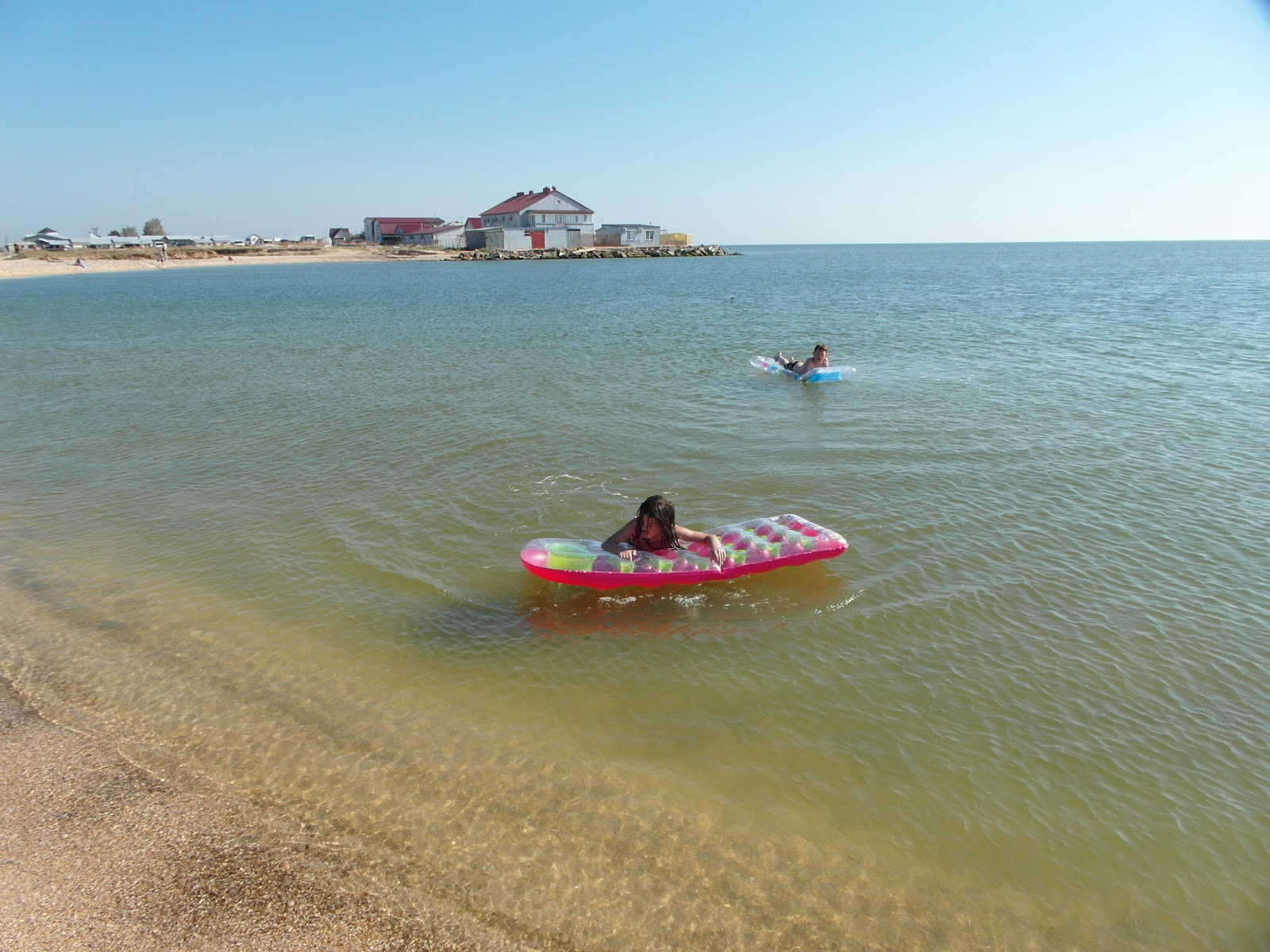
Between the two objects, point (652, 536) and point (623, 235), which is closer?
point (652, 536)

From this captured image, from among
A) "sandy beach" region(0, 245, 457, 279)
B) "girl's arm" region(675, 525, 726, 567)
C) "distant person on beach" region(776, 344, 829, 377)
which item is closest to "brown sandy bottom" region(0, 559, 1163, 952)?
"girl's arm" region(675, 525, 726, 567)

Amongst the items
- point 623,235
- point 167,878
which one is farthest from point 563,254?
point 167,878

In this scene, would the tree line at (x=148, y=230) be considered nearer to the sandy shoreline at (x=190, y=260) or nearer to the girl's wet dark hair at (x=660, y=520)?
the sandy shoreline at (x=190, y=260)

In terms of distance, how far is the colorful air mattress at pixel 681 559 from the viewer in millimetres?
9570

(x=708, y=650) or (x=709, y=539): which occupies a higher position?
(x=709, y=539)

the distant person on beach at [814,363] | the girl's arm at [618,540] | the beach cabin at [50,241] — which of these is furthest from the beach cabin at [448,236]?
the girl's arm at [618,540]

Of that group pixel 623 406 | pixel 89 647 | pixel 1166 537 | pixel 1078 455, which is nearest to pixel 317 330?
pixel 623 406

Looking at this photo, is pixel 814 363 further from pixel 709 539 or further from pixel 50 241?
pixel 50 241

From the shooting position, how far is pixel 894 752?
698 cm

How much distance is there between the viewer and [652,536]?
959cm

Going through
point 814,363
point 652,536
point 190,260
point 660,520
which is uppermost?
point 190,260

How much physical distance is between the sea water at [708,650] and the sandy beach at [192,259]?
3468 inches

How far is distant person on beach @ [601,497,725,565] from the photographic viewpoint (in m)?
9.51

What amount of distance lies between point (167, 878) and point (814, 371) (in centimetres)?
1901
